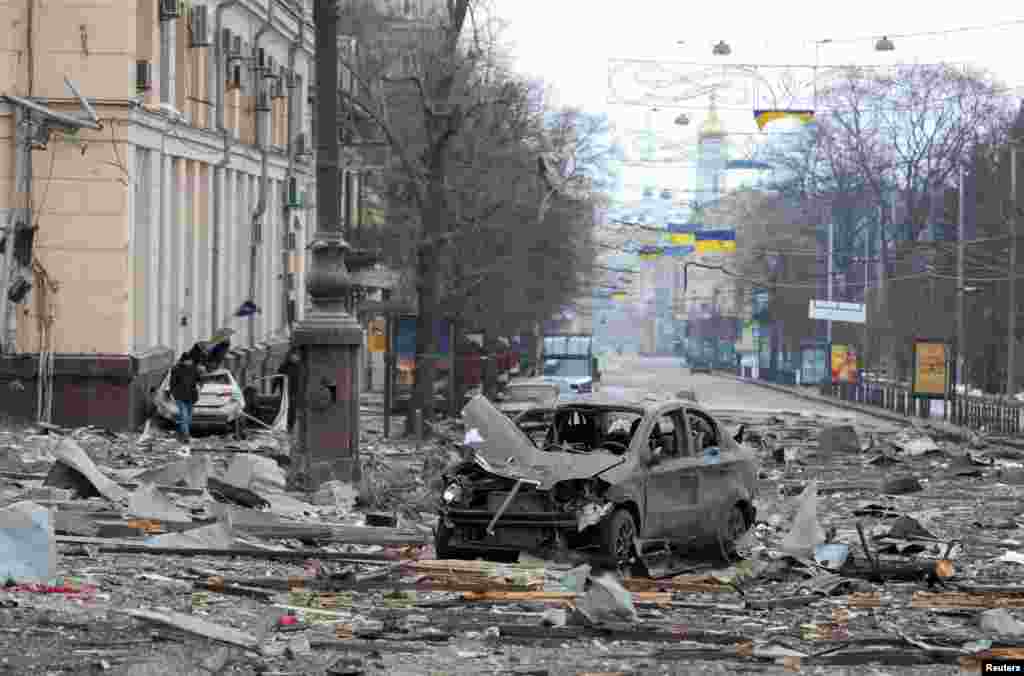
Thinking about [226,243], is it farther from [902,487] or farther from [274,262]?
[902,487]

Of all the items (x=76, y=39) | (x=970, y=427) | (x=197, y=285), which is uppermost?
(x=76, y=39)

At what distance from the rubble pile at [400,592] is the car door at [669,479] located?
45cm

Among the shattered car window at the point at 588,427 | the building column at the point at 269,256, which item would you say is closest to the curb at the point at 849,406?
the building column at the point at 269,256

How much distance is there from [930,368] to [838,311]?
93.0 ft

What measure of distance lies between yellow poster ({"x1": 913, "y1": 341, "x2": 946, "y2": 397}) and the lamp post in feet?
118

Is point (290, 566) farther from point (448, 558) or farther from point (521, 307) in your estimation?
point (521, 307)

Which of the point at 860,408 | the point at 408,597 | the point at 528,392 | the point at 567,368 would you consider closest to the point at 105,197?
the point at 528,392

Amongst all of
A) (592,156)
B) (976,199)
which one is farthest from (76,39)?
(976,199)

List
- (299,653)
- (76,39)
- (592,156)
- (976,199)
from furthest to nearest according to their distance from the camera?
1. (976,199)
2. (592,156)
3. (76,39)
4. (299,653)

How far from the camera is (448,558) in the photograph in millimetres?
14797

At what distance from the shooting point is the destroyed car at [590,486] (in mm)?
14562

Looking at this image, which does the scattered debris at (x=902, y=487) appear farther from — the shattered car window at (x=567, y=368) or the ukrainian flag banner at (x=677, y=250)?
the ukrainian flag banner at (x=677, y=250)

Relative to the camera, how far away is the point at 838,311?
3250 inches

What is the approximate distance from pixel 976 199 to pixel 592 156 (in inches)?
666
